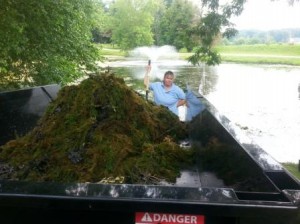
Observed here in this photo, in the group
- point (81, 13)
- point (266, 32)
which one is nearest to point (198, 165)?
point (81, 13)

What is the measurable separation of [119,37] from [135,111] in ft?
232

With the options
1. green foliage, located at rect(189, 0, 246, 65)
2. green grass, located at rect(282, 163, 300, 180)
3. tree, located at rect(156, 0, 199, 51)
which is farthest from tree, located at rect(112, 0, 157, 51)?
→ green grass, located at rect(282, 163, 300, 180)

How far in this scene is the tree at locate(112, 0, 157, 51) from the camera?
235ft

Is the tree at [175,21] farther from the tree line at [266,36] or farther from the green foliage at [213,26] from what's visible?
the tree line at [266,36]

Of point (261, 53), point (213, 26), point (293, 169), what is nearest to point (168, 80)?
point (293, 169)

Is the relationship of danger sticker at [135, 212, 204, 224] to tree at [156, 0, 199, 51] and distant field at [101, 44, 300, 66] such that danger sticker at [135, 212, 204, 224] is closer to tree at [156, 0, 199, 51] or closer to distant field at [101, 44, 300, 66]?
tree at [156, 0, 199, 51]

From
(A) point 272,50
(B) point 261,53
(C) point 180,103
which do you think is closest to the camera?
(C) point 180,103

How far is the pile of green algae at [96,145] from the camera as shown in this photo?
2514 millimetres

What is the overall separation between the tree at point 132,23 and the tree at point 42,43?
60.7 m

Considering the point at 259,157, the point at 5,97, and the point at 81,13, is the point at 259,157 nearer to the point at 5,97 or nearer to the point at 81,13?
the point at 5,97

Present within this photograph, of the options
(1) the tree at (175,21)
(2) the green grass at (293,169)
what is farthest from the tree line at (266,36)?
(2) the green grass at (293,169)

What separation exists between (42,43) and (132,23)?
66.8 metres

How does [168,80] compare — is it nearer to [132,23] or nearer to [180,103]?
[180,103]

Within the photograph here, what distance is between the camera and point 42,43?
28.2 ft
